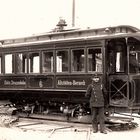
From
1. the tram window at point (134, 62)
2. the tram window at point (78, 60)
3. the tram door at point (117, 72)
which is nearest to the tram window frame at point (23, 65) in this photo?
the tram window at point (78, 60)

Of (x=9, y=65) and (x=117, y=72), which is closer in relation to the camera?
(x=117, y=72)

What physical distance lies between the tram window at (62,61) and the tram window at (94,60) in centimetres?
103

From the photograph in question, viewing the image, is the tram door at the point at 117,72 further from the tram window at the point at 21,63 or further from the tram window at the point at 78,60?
the tram window at the point at 21,63

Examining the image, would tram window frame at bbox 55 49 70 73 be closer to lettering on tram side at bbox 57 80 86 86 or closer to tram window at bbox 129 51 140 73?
lettering on tram side at bbox 57 80 86 86

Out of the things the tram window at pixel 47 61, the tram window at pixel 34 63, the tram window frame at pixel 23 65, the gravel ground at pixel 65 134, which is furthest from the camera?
the tram window frame at pixel 23 65

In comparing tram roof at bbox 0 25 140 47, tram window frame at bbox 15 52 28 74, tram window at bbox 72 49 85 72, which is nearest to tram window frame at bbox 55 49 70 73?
tram window at bbox 72 49 85 72

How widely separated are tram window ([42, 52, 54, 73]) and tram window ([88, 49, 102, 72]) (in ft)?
5.77

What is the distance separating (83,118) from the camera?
571 inches

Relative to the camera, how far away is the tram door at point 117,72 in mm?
13675

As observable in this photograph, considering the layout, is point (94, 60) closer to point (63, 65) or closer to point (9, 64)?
point (63, 65)

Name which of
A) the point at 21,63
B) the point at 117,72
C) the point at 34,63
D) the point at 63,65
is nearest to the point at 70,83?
the point at 63,65

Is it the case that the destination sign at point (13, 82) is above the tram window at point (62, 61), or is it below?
below

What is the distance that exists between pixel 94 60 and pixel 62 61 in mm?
1380

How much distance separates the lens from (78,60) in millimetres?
14641
